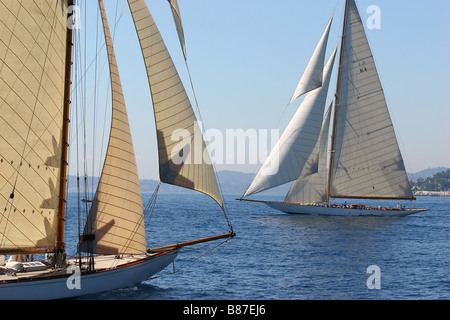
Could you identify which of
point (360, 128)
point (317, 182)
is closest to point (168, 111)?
point (317, 182)

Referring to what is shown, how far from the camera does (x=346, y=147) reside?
6500 centimetres

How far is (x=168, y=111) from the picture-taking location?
2198 cm

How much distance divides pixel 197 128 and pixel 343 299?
417 inches

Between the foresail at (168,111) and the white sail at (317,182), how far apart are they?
1610 inches

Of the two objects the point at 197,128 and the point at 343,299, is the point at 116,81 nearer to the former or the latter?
the point at 197,128

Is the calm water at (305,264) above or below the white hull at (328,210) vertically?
below

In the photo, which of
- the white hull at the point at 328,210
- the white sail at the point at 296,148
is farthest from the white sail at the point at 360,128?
the white sail at the point at 296,148

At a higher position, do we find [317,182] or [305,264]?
[317,182]

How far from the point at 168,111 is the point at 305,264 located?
56.7ft

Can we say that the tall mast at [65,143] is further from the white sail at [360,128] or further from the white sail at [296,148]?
the white sail at [360,128]

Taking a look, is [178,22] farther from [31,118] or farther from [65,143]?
[31,118]

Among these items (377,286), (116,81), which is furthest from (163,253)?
(377,286)

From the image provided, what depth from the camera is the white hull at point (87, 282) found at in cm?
2077

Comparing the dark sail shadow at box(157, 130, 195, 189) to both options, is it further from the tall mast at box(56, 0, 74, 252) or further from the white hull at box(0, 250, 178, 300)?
the white hull at box(0, 250, 178, 300)
